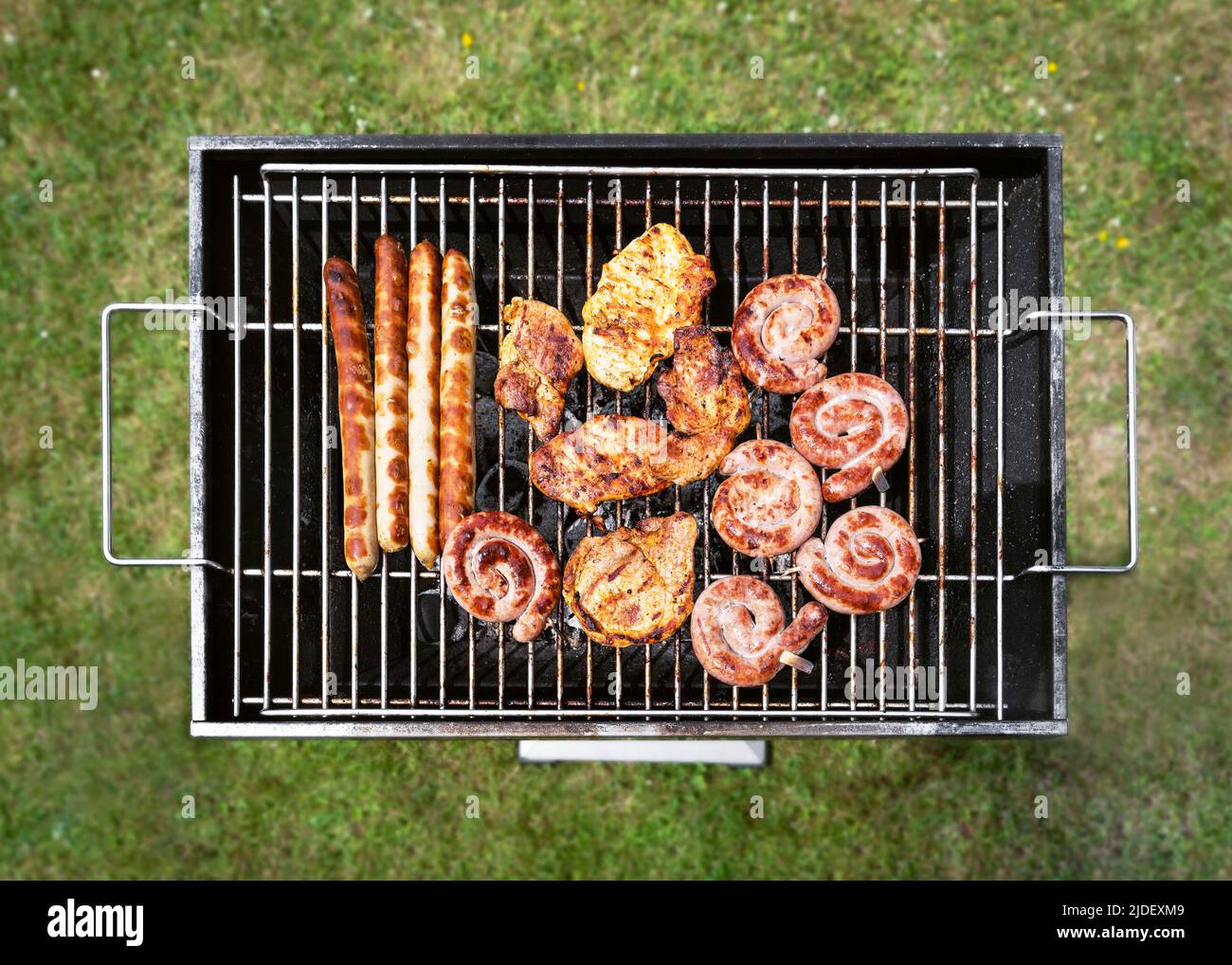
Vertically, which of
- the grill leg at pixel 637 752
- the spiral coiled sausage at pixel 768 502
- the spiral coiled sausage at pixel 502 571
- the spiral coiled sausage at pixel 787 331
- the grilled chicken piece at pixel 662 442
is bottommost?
the grill leg at pixel 637 752

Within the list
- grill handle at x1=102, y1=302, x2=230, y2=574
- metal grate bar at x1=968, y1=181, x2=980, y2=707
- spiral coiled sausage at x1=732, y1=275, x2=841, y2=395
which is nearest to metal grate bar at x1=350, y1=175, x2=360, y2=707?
grill handle at x1=102, y1=302, x2=230, y2=574

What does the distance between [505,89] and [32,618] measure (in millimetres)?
4094

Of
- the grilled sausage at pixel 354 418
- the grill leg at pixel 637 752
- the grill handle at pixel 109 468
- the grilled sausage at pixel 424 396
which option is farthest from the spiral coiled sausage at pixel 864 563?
the grill handle at pixel 109 468

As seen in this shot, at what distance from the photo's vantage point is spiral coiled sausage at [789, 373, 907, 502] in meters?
3.68

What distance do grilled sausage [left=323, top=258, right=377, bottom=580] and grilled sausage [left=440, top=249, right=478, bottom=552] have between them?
0.30 meters

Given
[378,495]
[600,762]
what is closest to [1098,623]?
[600,762]

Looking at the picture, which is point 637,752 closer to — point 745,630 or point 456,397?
point 745,630

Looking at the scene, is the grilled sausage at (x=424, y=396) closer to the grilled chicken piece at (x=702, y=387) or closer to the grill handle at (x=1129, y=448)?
the grilled chicken piece at (x=702, y=387)

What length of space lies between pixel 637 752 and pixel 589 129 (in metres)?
3.53

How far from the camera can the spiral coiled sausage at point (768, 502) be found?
145 inches

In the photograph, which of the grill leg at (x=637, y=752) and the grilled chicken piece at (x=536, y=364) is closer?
the grilled chicken piece at (x=536, y=364)

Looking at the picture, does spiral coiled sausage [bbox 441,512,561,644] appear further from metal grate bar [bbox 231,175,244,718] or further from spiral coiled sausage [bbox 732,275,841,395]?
spiral coiled sausage [bbox 732,275,841,395]

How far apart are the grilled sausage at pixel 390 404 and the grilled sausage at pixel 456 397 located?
0.16 m

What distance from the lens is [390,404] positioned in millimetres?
3574
